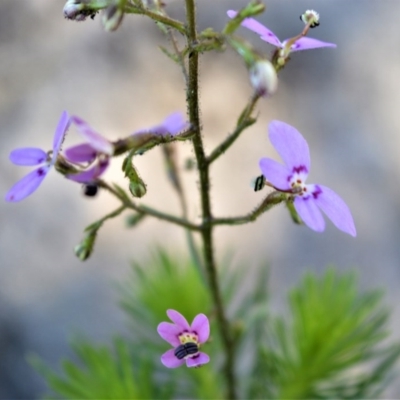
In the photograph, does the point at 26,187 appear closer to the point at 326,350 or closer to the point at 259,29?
the point at 259,29

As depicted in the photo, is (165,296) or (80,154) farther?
(165,296)

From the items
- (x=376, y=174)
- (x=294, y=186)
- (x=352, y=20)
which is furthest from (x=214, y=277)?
(x=352, y=20)

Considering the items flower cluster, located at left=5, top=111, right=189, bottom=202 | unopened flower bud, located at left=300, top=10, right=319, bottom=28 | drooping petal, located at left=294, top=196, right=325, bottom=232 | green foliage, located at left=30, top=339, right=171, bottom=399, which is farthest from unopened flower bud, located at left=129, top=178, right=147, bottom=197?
green foliage, located at left=30, top=339, right=171, bottom=399

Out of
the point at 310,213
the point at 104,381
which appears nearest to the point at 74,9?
the point at 310,213

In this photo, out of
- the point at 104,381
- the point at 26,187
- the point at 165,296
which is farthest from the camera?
the point at 165,296

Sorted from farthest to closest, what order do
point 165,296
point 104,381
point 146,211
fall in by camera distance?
1. point 165,296
2. point 104,381
3. point 146,211

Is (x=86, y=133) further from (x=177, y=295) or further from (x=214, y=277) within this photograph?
(x=177, y=295)

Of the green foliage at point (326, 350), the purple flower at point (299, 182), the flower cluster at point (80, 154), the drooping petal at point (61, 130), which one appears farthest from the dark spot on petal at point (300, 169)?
the green foliage at point (326, 350)

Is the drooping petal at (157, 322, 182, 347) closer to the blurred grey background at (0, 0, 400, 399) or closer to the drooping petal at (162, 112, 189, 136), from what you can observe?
the drooping petal at (162, 112, 189, 136)
